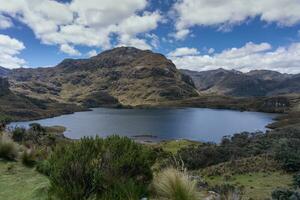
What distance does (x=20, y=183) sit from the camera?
9.25 meters

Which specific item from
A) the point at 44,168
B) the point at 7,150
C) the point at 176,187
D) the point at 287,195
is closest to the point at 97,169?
the point at 176,187

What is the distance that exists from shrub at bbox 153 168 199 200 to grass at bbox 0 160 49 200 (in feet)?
8.88

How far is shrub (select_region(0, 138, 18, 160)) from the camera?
12.4m

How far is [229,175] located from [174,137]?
77.4 m

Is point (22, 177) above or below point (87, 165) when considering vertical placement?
below

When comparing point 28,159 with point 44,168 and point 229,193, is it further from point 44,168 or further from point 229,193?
point 229,193

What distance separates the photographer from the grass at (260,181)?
67.5ft

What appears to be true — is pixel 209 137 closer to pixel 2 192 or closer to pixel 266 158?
pixel 266 158

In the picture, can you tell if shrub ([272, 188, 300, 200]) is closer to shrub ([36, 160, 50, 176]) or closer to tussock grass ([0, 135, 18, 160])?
shrub ([36, 160, 50, 176])

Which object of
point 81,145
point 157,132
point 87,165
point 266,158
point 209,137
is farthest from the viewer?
point 157,132

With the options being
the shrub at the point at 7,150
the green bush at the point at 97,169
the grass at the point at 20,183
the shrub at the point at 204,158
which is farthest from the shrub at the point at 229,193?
the shrub at the point at 204,158

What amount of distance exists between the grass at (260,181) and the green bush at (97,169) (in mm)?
12819

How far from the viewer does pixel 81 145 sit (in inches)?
317

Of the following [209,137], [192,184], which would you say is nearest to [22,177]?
[192,184]
